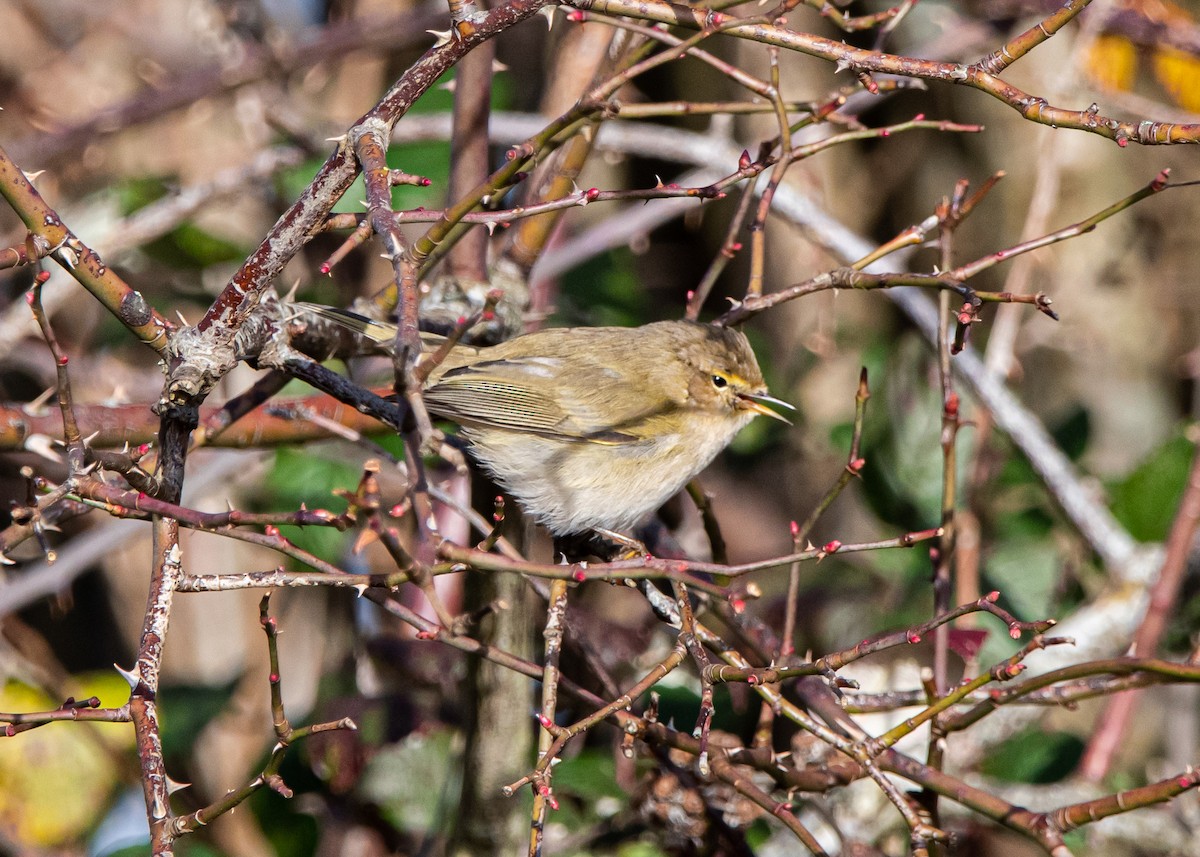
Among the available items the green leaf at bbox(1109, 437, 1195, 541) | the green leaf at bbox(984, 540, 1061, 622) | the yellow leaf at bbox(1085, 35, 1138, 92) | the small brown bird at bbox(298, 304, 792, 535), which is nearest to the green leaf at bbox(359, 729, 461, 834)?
the small brown bird at bbox(298, 304, 792, 535)

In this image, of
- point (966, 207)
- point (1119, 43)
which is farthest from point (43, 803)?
point (1119, 43)

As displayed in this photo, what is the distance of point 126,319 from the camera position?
1719mm

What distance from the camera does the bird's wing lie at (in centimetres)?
311

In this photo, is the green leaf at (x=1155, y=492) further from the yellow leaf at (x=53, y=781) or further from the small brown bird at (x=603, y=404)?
the yellow leaf at (x=53, y=781)

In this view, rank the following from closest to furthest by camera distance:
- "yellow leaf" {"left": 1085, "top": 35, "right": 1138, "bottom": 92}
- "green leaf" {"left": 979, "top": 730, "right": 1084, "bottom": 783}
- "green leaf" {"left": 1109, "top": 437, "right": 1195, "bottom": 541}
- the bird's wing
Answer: "green leaf" {"left": 979, "top": 730, "right": 1084, "bottom": 783}, the bird's wing, "green leaf" {"left": 1109, "top": 437, "right": 1195, "bottom": 541}, "yellow leaf" {"left": 1085, "top": 35, "right": 1138, "bottom": 92}

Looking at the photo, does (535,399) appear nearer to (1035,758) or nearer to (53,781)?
(1035,758)

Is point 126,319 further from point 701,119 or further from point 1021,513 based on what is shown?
point 701,119

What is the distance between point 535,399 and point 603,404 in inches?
8.1

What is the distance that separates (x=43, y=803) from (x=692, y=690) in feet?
6.54

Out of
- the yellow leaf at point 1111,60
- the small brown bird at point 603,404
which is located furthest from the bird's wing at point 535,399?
the yellow leaf at point 1111,60

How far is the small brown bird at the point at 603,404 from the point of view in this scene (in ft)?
10.0

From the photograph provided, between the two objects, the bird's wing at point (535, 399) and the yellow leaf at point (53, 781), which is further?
the yellow leaf at point (53, 781)

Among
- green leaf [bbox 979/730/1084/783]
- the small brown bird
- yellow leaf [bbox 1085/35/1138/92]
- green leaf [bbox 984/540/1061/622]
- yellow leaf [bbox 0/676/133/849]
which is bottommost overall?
green leaf [bbox 979/730/1084/783]

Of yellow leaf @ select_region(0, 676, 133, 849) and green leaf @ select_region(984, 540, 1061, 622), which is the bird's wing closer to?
green leaf @ select_region(984, 540, 1061, 622)
